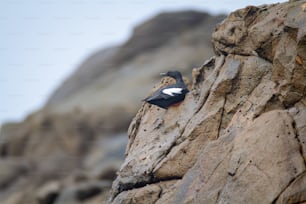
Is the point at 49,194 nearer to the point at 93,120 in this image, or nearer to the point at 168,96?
the point at 93,120

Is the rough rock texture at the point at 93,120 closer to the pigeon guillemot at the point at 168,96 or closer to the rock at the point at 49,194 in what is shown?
the rock at the point at 49,194

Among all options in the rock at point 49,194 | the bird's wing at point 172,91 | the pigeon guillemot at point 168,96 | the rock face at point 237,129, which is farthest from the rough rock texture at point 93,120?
the rock face at point 237,129

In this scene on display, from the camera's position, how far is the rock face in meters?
11.4

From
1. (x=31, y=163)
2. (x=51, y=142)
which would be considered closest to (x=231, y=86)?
(x=31, y=163)

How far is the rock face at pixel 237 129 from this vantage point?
37.5ft

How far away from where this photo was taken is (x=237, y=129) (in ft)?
40.4

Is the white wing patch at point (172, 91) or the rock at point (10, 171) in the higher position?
the white wing patch at point (172, 91)

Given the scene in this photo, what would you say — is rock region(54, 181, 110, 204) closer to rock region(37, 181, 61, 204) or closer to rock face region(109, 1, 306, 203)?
rock region(37, 181, 61, 204)

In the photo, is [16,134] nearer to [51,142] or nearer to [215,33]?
[51,142]

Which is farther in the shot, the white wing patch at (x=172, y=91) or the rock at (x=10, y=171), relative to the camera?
the rock at (x=10, y=171)

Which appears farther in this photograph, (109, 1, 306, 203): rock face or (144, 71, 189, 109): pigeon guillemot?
(144, 71, 189, 109): pigeon guillemot

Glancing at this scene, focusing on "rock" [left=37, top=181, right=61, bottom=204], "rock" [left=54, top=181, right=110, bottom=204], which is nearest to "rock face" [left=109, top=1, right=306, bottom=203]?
"rock" [left=54, top=181, right=110, bottom=204]

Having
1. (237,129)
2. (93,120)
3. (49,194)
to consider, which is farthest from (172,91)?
(93,120)

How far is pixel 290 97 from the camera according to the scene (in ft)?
39.8
